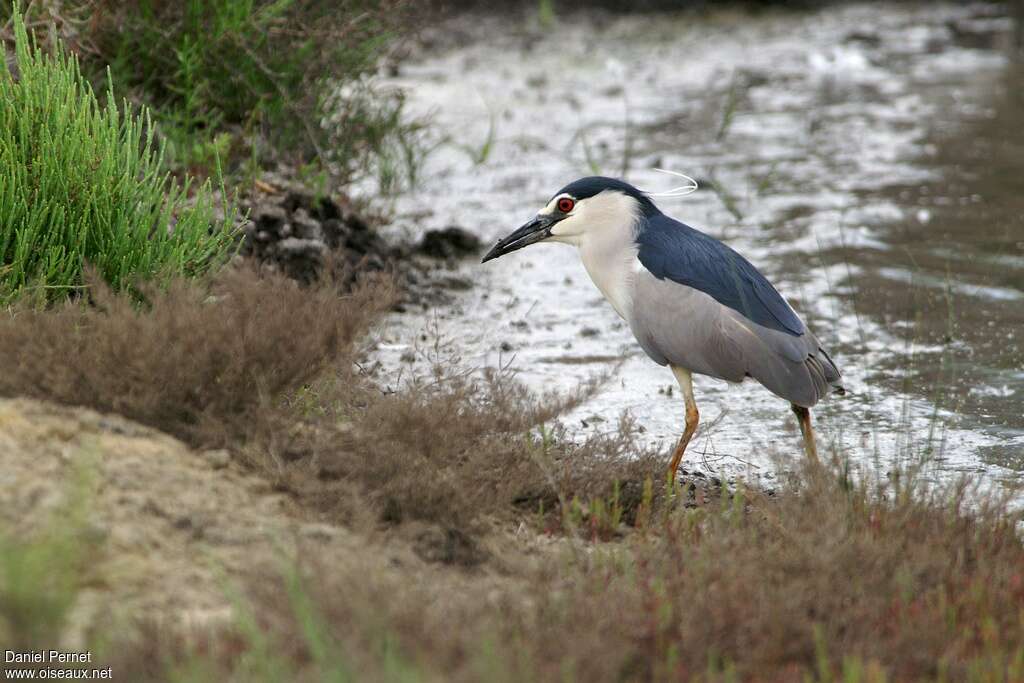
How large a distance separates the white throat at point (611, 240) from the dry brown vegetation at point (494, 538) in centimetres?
68

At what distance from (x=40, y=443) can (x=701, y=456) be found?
2578 millimetres

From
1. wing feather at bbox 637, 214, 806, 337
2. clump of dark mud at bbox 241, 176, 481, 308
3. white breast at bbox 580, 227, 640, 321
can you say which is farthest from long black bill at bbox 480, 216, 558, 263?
clump of dark mud at bbox 241, 176, 481, 308

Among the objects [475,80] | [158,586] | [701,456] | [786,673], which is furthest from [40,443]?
[475,80]

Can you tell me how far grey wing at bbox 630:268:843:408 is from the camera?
466cm

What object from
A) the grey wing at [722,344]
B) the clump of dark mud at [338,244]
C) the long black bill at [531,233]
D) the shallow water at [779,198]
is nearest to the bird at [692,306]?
the grey wing at [722,344]

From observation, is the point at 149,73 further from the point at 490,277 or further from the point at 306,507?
the point at 306,507

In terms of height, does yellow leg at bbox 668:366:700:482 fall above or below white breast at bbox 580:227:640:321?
below

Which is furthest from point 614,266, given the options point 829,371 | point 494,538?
point 494,538

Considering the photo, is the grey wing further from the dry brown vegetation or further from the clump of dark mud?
the clump of dark mud

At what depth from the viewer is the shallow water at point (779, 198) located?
5.64 meters

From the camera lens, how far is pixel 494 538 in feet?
12.9

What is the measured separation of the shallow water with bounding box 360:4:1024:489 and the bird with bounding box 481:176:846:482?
0.30 meters

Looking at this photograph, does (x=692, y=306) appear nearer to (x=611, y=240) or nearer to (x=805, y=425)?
(x=611, y=240)

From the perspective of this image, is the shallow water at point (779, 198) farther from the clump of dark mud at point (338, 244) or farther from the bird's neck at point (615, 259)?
the bird's neck at point (615, 259)
